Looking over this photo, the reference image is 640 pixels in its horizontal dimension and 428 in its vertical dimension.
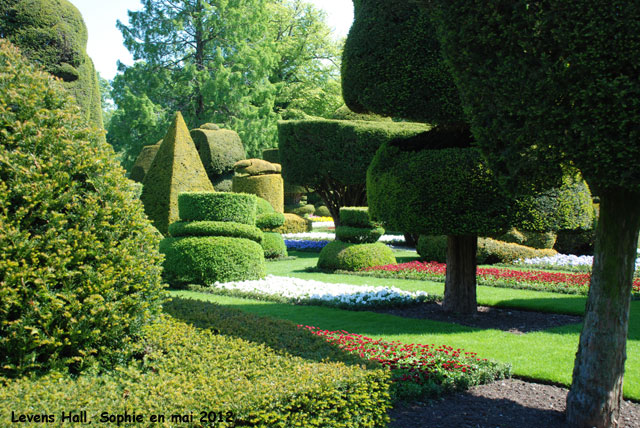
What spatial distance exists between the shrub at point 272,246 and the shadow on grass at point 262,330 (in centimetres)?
1139

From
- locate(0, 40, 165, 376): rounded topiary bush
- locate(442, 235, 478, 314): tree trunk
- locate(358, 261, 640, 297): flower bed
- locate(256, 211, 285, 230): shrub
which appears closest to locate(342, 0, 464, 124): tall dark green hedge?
locate(442, 235, 478, 314): tree trunk

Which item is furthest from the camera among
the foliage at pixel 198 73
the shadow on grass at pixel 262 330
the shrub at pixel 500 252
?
the foliage at pixel 198 73

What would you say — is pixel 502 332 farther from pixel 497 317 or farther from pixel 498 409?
pixel 498 409

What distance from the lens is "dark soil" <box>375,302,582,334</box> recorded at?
26.1 feet

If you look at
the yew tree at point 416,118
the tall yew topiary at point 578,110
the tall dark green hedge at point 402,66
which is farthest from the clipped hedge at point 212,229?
the tall yew topiary at point 578,110

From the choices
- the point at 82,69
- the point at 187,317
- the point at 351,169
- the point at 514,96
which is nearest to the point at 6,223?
the point at 187,317

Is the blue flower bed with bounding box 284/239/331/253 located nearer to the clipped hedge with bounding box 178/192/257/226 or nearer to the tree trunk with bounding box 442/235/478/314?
the clipped hedge with bounding box 178/192/257/226

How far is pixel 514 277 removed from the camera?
495 inches

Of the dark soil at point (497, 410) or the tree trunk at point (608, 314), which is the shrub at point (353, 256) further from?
the tree trunk at point (608, 314)

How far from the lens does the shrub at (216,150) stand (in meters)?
24.2

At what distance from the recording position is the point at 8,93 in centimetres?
363

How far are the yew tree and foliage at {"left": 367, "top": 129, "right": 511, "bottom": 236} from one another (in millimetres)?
14

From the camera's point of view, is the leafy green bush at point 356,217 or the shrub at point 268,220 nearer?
the leafy green bush at point 356,217

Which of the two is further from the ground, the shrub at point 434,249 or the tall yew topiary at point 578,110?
the tall yew topiary at point 578,110
